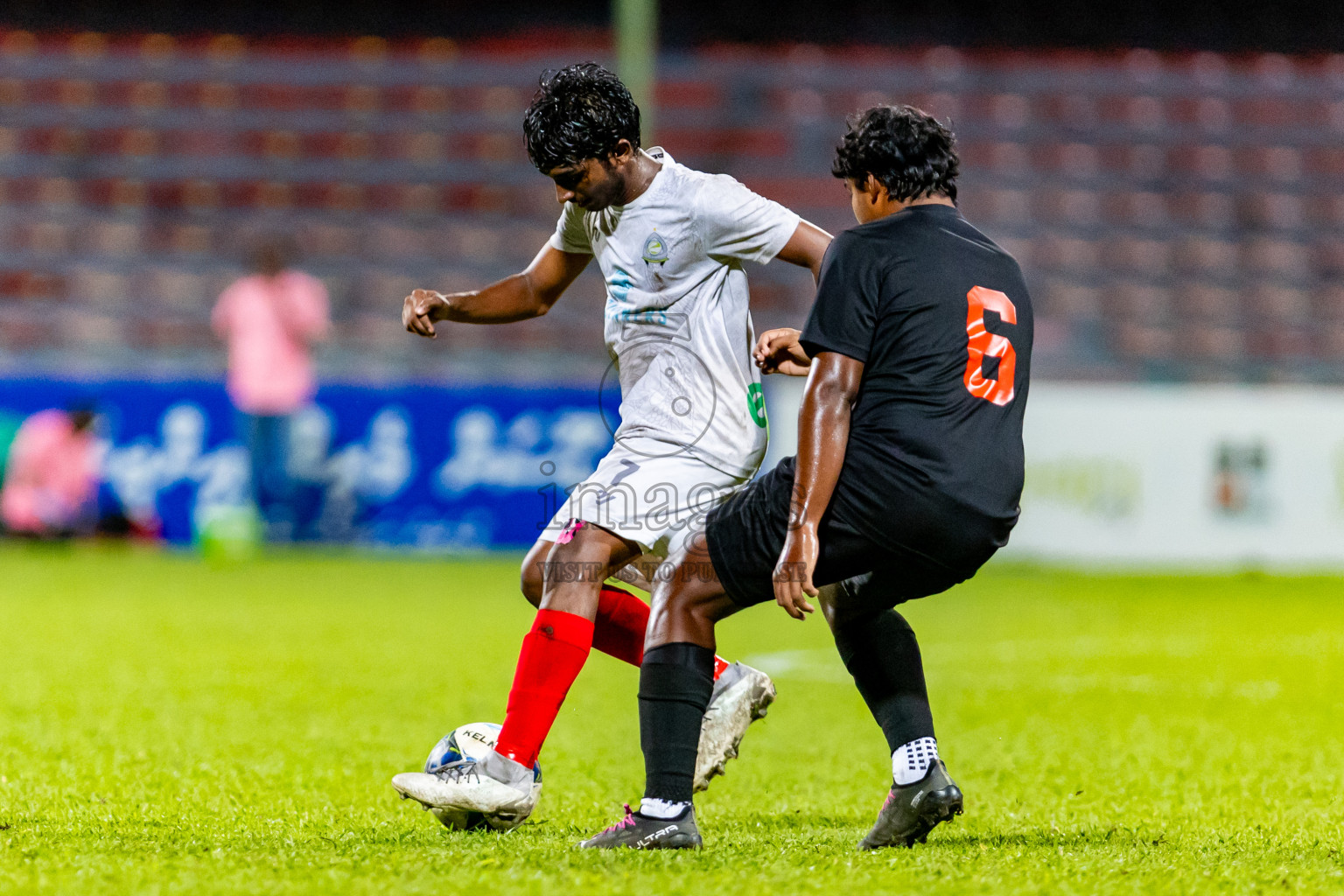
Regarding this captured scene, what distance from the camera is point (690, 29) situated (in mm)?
15336

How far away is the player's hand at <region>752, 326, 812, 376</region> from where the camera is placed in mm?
3186

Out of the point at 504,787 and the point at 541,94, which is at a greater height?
the point at 541,94

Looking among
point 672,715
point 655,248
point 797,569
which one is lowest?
point 672,715

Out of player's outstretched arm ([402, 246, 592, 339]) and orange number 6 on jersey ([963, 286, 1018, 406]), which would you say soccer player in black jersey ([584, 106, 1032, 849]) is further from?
player's outstretched arm ([402, 246, 592, 339])

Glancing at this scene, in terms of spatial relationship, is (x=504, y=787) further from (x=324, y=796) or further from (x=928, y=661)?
(x=928, y=661)

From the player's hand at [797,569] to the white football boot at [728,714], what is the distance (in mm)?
564

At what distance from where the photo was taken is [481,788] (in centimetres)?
320

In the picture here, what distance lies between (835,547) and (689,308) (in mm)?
752

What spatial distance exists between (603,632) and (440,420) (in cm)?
777

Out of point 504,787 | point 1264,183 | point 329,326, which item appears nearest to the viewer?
point 504,787

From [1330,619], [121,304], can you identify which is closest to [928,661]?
[1330,619]

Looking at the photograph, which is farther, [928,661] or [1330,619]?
[1330,619]

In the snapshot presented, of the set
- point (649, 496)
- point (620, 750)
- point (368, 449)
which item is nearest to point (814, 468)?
point (649, 496)

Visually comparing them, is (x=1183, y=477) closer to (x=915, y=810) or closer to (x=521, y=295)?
(x=521, y=295)
